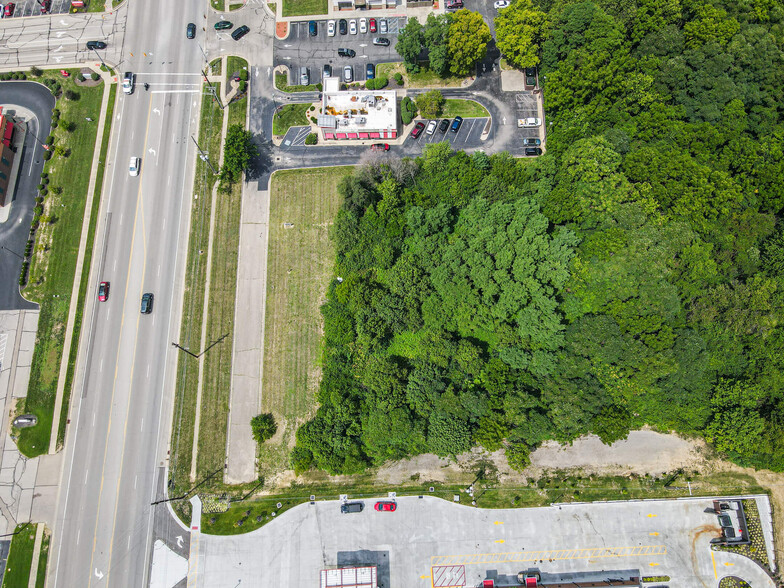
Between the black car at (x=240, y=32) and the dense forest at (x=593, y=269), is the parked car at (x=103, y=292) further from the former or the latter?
the black car at (x=240, y=32)

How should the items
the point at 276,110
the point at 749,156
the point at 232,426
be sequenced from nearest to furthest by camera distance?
the point at 749,156 → the point at 232,426 → the point at 276,110

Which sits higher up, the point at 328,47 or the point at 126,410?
the point at 328,47

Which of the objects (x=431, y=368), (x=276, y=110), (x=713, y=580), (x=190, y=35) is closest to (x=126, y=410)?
(x=431, y=368)

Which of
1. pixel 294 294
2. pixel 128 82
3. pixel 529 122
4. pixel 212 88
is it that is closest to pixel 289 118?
pixel 212 88

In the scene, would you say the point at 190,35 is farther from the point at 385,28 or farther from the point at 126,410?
the point at 126,410

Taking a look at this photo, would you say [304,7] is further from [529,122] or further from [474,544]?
[474,544]

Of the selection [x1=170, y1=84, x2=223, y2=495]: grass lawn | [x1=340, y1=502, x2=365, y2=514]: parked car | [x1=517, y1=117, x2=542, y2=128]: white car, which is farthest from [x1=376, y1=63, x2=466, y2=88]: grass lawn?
[x1=340, y1=502, x2=365, y2=514]: parked car

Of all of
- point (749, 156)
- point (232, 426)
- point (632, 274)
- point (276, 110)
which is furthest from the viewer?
point (276, 110)
